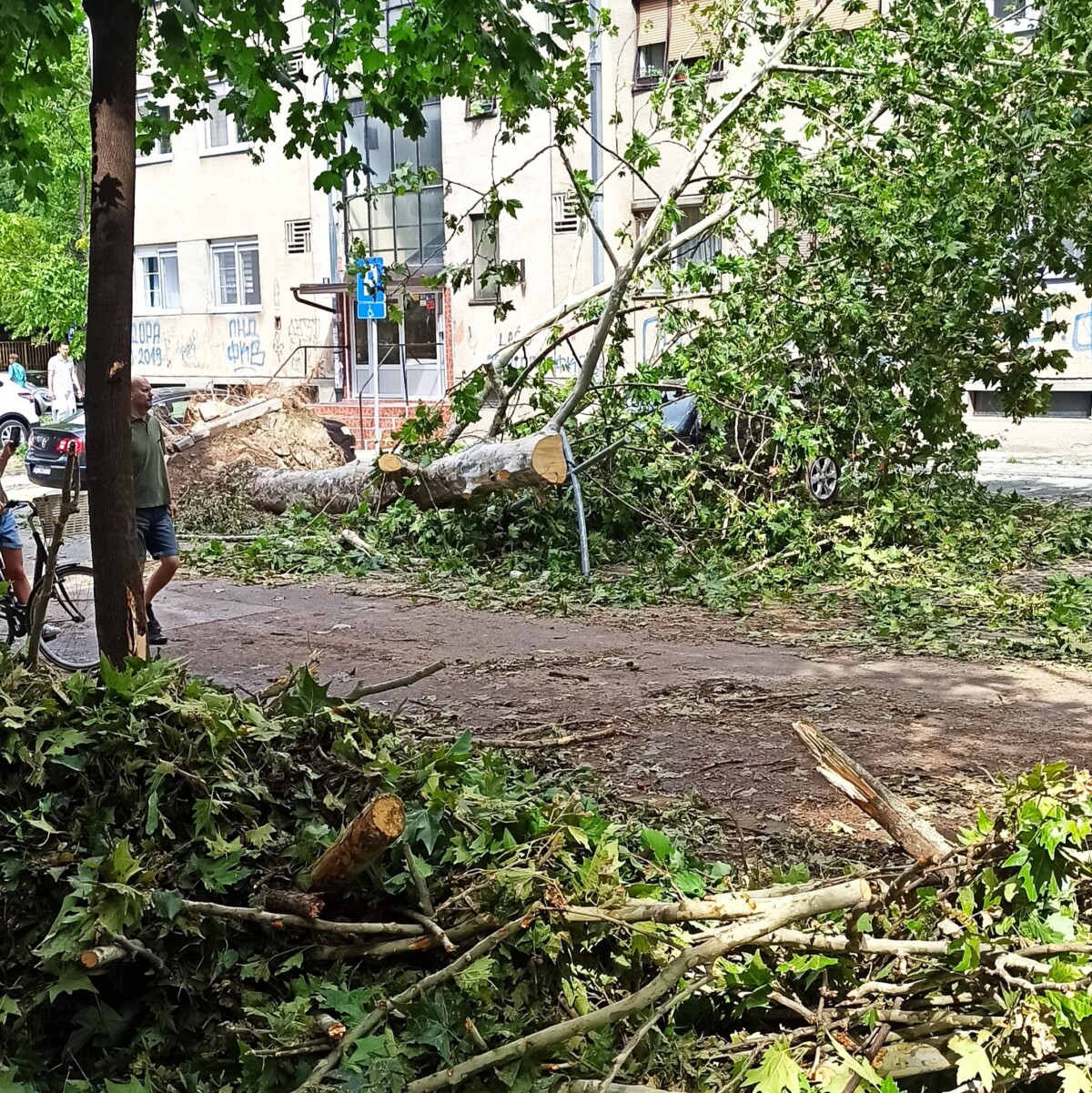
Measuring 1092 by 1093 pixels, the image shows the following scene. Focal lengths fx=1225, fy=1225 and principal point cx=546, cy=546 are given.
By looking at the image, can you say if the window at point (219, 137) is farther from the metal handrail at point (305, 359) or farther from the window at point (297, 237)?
the metal handrail at point (305, 359)

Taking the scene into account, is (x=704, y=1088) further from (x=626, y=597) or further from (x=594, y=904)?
(x=626, y=597)

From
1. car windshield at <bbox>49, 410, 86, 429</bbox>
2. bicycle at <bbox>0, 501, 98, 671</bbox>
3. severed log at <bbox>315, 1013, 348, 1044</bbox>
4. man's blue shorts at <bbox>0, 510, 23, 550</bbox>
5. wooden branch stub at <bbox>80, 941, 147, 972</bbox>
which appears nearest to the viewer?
severed log at <bbox>315, 1013, 348, 1044</bbox>

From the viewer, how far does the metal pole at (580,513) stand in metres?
10.1

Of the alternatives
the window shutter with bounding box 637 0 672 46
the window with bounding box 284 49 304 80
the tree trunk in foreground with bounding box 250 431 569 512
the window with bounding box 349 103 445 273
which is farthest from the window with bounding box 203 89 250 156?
the window with bounding box 284 49 304 80

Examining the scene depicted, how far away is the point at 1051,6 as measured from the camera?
10094 mm

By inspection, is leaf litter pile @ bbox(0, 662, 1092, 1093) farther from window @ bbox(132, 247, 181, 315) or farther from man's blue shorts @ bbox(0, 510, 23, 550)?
window @ bbox(132, 247, 181, 315)

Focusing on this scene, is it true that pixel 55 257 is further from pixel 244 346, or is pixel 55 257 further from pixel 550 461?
pixel 550 461

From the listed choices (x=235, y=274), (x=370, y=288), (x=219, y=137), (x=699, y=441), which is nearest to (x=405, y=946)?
(x=699, y=441)

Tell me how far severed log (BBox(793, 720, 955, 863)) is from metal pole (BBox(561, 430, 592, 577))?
649 cm

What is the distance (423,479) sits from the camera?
37.6 feet

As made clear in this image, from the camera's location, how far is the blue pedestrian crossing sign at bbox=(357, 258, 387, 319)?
12.4 m

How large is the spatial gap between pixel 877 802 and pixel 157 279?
32.0 meters

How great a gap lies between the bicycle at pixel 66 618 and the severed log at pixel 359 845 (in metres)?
4.55

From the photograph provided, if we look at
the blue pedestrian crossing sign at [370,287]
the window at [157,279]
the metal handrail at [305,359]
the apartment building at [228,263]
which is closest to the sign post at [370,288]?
the blue pedestrian crossing sign at [370,287]
